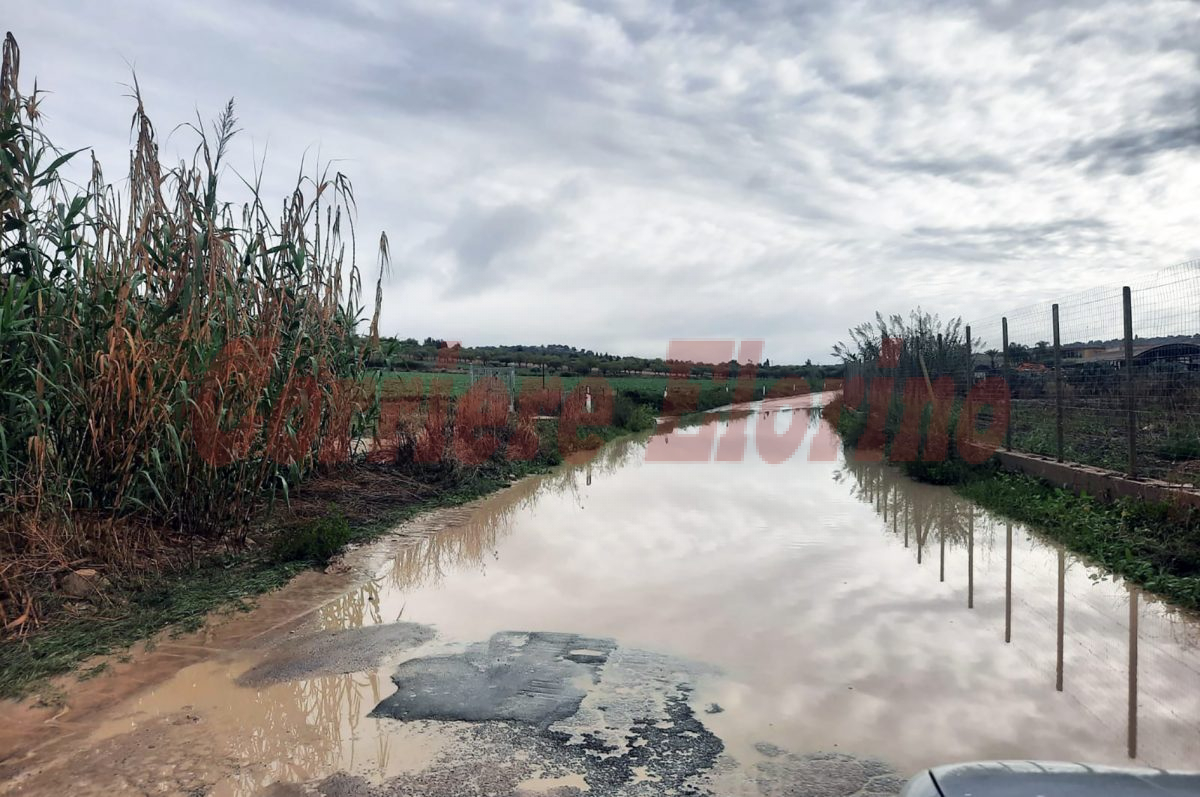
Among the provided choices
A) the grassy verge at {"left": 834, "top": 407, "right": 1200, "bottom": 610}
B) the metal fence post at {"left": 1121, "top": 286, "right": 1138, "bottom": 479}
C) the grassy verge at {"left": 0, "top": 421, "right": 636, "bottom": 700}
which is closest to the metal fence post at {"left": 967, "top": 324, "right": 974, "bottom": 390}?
the grassy verge at {"left": 834, "top": 407, "right": 1200, "bottom": 610}

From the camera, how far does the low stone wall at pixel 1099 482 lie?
6843 mm

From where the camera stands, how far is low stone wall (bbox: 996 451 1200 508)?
684 centimetres

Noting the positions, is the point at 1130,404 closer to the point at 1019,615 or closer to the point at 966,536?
the point at 966,536

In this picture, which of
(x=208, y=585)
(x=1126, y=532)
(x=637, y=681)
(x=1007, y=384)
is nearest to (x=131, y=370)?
(x=208, y=585)

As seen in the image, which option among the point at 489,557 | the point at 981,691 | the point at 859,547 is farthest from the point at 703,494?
the point at 981,691

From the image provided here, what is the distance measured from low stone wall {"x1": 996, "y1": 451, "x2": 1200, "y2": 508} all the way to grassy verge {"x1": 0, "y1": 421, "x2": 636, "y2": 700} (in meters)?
7.04

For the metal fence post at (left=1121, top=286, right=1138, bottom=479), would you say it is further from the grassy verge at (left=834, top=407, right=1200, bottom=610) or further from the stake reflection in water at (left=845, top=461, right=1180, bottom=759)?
the stake reflection in water at (left=845, top=461, right=1180, bottom=759)

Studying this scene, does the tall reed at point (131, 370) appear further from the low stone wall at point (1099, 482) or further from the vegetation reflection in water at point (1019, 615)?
the low stone wall at point (1099, 482)

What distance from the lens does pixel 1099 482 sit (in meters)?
8.24

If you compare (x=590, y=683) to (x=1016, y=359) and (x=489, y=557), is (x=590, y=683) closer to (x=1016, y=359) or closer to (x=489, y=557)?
(x=489, y=557)

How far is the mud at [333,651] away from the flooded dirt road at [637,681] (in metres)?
0.02

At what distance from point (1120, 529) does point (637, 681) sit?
202 inches

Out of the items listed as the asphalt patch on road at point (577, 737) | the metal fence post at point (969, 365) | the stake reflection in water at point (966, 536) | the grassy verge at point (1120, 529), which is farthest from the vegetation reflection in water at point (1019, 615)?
the metal fence post at point (969, 365)

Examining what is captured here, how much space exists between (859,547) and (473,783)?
5.42 metres
